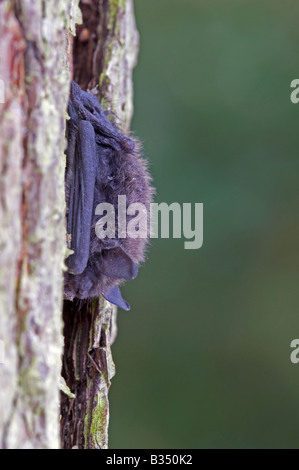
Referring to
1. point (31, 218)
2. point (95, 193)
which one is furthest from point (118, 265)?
point (31, 218)

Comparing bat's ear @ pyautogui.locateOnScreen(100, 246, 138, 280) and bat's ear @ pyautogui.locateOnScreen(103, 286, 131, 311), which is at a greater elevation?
bat's ear @ pyautogui.locateOnScreen(100, 246, 138, 280)

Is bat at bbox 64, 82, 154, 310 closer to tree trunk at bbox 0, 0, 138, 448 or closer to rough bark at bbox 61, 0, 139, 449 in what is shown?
rough bark at bbox 61, 0, 139, 449

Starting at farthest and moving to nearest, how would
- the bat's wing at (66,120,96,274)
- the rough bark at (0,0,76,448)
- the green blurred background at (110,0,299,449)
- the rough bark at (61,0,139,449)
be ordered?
the green blurred background at (110,0,299,449)
the rough bark at (61,0,139,449)
the bat's wing at (66,120,96,274)
the rough bark at (0,0,76,448)

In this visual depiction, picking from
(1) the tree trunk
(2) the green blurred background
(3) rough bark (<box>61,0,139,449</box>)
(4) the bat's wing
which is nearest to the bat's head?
(4) the bat's wing

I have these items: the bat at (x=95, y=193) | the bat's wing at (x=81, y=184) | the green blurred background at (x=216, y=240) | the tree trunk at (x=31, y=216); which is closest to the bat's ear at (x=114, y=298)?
the bat at (x=95, y=193)

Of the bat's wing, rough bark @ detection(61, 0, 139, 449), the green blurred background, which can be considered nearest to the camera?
the bat's wing

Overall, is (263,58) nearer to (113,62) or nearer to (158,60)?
(158,60)
